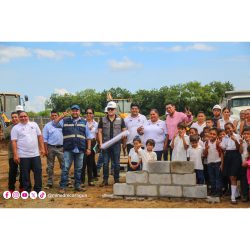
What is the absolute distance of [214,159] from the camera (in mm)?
7395

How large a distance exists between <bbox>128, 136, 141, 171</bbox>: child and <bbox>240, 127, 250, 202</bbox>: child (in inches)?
67.5

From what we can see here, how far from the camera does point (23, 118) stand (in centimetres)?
739

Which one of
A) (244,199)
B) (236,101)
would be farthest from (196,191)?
(236,101)

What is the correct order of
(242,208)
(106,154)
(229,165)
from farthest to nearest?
1. (106,154)
2. (229,165)
3. (242,208)

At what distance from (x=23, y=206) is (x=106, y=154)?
6.63 ft

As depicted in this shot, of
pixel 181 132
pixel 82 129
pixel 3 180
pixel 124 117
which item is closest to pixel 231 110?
pixel 181 132

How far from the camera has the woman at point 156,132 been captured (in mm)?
7734

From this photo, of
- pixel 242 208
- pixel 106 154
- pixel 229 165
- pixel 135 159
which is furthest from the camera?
pixel 106 154

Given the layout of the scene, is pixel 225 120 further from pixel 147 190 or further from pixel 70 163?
pixel 70 163

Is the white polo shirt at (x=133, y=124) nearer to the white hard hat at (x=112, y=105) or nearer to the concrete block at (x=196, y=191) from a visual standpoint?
the white hard hat at (x=112, y=105)

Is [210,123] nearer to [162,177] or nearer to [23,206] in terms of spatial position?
[162,177]

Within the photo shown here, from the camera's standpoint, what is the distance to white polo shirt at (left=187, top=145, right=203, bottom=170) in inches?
292

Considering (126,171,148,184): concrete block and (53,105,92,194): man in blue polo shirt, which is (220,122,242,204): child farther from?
(53,105,92,194): man in blue polo shirt

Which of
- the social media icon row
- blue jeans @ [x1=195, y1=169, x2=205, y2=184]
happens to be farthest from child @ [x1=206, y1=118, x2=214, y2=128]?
the social media icon row
